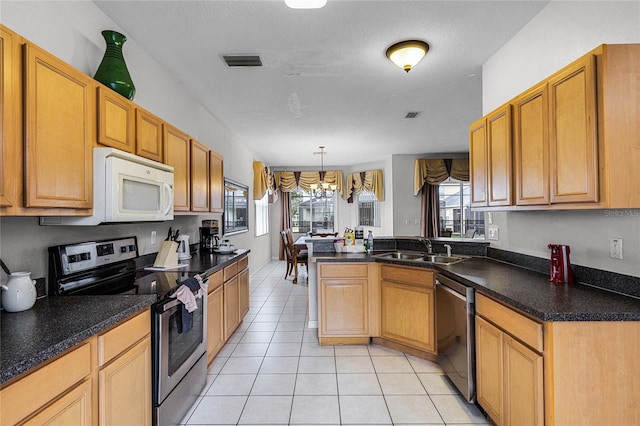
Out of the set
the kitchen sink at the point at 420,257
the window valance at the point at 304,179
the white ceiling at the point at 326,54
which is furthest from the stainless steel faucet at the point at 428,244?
the window valance at the point at 304,179

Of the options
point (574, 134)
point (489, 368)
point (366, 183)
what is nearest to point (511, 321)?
point (489, 368)

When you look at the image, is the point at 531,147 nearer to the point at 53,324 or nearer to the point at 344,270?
Result: the point at 344,270

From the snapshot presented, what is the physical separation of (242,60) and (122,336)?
2.33 meters

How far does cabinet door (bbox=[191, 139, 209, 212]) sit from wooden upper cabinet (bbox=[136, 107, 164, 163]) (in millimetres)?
569

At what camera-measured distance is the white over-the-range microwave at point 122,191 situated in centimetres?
163

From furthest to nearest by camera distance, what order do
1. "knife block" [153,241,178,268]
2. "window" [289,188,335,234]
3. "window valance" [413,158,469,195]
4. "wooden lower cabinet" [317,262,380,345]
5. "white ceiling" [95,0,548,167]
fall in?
"window" [289,188,335,234], "window valance" [413,158,469,195], "wooden lower cabinet" [317,262,380,345], "knife block" [153,241,178,268], "white ceiling" [95,0,548,167]

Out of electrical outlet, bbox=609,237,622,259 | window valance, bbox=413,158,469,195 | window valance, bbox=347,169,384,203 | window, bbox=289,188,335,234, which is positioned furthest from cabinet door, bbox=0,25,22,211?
window, bbox=289,188,335,234

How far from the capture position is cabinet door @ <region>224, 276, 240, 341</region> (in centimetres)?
297

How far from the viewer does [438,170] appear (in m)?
7.20


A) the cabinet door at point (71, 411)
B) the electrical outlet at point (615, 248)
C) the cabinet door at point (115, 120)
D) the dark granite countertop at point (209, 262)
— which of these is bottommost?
the cabinet door at point (71, 411)

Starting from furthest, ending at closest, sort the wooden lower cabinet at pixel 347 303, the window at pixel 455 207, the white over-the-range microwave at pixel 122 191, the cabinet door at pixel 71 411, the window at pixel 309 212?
the window at pixel 309 212 → the window at pixel 455 207 → the wooden lower cabinet at pixel 347 303 → the white over-the-range microwave at pixel 122 191 → the cabinet door at pixel 71 411

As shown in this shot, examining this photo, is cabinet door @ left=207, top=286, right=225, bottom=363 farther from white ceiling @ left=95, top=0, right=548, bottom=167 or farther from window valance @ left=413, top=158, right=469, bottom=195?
window valance @ left=413, top=158, right=469, bottom=195

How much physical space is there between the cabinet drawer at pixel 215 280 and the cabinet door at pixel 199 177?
0.66 meters

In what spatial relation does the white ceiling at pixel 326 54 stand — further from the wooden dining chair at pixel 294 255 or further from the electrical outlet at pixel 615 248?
the wooden dining chair at pixel 294 255
